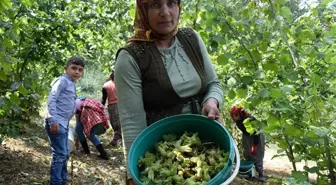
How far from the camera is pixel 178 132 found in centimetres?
171

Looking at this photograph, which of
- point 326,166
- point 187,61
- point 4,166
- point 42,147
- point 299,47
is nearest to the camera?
point 187,61

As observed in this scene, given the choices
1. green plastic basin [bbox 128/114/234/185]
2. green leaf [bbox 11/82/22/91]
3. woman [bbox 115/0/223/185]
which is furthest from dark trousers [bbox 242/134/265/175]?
green plastic basin [bbox 128/114/234/185]

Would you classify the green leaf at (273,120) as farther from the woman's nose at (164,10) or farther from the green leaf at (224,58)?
the woman's nose at (164,10)

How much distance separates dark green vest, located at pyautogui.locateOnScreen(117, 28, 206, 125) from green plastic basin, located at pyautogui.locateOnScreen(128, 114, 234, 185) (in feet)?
0.39

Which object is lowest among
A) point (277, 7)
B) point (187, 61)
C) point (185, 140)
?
point (185, 140)

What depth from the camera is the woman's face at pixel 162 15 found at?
5.69 ft

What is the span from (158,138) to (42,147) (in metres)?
4.96

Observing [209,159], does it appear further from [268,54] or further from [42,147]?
[42,147]

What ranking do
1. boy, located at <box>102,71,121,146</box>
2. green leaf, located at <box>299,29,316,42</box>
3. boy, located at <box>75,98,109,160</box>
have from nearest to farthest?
green leaf, located at <box>299,29,316,42</box>, boy, located at <box>75,98,109,160</box>, boy, located at <box>102,71,121,146</box>

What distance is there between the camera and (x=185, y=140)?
5.37 feet

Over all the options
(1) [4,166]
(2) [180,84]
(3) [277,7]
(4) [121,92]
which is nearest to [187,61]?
(2) [180,84]

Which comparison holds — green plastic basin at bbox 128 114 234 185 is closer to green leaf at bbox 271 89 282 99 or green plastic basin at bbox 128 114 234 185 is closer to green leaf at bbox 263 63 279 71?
green leaf at bbox 271 89 282 99

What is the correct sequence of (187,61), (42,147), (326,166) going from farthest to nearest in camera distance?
1. (42,147)
2. (326,166)
3. (187,61)

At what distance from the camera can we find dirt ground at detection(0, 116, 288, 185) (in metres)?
4.63
